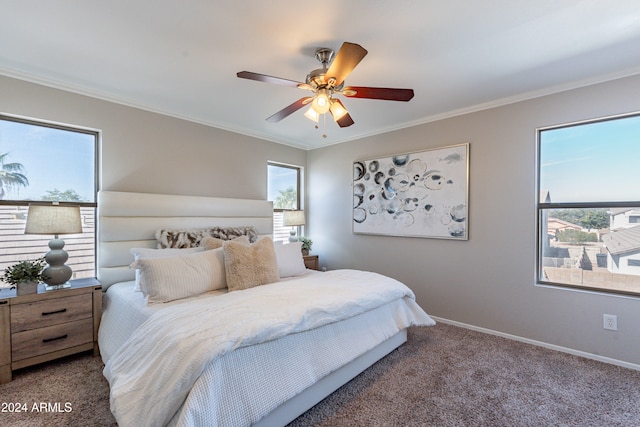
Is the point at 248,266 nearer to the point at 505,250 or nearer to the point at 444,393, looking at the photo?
the point at 444,393

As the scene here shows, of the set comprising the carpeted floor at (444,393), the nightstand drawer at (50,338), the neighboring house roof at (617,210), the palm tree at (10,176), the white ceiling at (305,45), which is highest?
the white ceiling at (305,45)

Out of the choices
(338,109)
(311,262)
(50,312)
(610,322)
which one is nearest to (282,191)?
(311,262)

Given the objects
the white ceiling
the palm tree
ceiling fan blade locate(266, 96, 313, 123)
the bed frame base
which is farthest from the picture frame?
the palm tree

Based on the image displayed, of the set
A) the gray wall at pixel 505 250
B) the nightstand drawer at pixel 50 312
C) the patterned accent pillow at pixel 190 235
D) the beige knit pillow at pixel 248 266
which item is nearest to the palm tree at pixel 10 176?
the nightstand drawer at pixel 50 312

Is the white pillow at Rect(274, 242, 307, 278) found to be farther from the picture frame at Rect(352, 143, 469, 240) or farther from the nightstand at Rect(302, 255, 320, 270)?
the picture frame at Rect(352, 143, 469, 240)

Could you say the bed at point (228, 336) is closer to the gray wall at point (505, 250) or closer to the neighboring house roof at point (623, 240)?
the gray wall at point (505, 250)

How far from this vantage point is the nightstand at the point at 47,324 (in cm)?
209

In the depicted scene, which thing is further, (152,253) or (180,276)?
(152,253)

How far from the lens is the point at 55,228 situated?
7.57 ft

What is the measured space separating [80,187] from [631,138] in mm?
5093

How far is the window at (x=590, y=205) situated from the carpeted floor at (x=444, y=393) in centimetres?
78

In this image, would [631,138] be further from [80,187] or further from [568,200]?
[80,187]

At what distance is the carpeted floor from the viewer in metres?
1.79

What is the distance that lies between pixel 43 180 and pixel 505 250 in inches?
181
